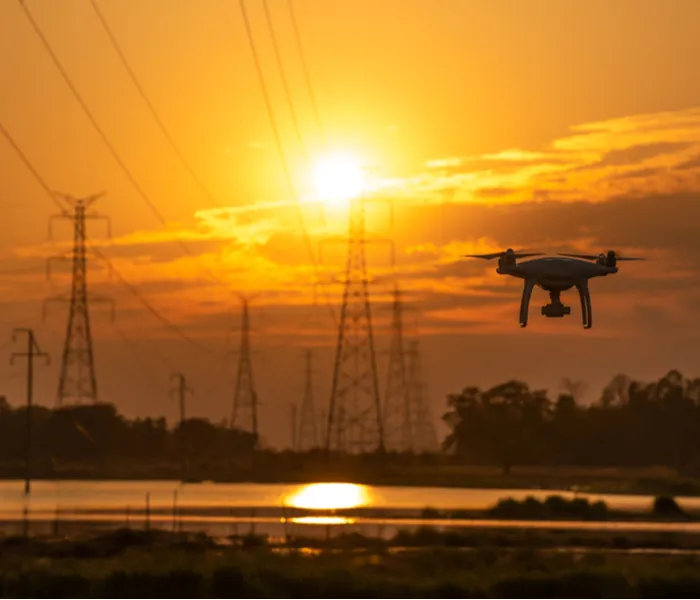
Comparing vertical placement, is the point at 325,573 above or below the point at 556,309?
below

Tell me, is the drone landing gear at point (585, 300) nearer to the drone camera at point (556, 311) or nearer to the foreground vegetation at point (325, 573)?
the drone camera at point (556, 311)

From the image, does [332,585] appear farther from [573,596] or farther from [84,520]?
[84,520]

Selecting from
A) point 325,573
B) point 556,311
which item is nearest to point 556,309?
point 556,311

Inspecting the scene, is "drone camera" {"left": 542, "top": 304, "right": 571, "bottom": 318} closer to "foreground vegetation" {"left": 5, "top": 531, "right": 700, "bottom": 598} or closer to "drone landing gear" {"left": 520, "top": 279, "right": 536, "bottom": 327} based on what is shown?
"drone landing gear" {"left": 520, "top": 279, "right": 536, "bottom": 327}

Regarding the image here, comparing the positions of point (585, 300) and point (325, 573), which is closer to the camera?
point (585, 300)

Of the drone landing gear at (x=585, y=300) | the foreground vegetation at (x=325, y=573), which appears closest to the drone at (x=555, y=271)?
the drone landing gear at (x=585, y=300)

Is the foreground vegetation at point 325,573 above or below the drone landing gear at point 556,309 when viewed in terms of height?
below

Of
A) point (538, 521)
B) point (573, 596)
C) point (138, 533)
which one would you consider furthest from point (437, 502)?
point (573, 596)

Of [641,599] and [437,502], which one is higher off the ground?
[437,502]

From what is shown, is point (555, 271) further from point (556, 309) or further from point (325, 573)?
point (325, 573)
